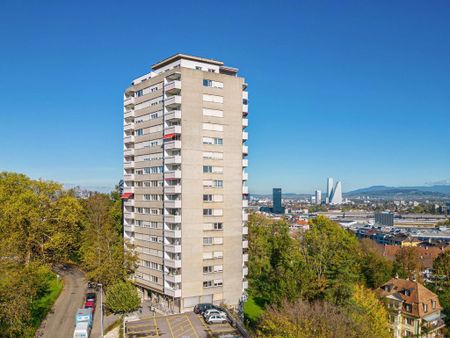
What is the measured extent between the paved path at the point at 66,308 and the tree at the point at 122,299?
4.91 meters

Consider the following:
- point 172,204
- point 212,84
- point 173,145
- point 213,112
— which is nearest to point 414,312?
point 172,204

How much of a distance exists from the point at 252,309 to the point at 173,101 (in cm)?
3078

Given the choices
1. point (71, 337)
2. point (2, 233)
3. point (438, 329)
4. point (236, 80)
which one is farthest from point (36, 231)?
point (438, 329)

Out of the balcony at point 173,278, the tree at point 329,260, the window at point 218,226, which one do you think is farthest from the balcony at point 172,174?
the tree at point 329,260

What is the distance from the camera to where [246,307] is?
58312mm

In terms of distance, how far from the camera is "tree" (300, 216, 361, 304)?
4747cm

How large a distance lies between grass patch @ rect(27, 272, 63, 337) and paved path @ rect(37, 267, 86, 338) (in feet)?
2.10

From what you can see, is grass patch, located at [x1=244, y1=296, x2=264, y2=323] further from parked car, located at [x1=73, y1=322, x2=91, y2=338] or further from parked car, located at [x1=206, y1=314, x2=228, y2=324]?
parked car, located at [x1=73, y1=322, x2=91, y2=338]

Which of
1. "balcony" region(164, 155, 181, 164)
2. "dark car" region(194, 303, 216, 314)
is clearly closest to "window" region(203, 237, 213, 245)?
"dark car" region(194, 303, 216, 314)

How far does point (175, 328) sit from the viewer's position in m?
45.4

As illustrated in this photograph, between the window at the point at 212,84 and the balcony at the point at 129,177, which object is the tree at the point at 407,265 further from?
the balcony at the point at 129,177

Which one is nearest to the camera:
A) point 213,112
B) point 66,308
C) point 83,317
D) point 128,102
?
point 83,317

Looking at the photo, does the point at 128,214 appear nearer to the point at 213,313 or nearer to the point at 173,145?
the point at 173,145

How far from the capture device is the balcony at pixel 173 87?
5328 centimetres
